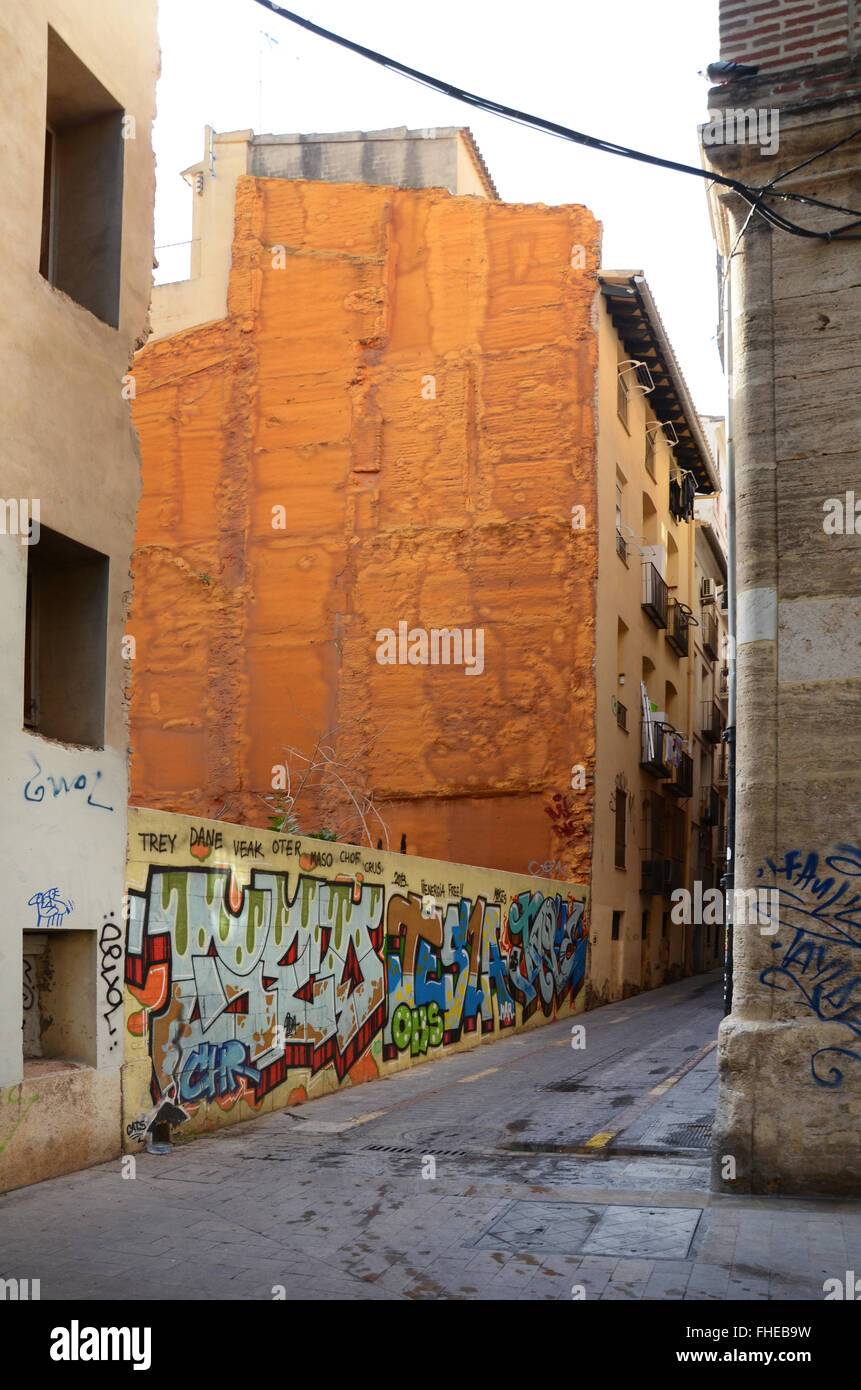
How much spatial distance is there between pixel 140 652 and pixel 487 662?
6437mm

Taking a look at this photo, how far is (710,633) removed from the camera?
126 ft

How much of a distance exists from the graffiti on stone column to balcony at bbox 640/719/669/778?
19.1 m

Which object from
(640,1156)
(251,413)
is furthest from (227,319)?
(640,1156)

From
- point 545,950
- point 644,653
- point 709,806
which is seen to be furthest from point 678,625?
point 545,950

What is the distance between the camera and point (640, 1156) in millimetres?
8367

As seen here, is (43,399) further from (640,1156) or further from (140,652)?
(140,652)

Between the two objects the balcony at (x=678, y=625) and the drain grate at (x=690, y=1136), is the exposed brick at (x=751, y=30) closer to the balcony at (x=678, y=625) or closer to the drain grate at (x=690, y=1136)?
the drain grate at (x=690, y=1136)

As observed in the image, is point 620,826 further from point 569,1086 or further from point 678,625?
point 569,1086

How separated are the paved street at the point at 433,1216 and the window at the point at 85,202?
5744 mm

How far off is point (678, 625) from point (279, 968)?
22377 mm

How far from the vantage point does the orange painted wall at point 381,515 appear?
22.0 metres

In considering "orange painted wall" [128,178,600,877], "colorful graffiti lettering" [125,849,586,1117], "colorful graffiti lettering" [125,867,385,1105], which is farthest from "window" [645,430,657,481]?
"colorful graffiti lettering" [125,867,385,1105]

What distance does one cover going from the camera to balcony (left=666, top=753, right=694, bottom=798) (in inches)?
1156

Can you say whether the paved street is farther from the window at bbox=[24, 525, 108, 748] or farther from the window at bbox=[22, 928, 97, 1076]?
the window at bbox=[24, 525, 108, 748]
